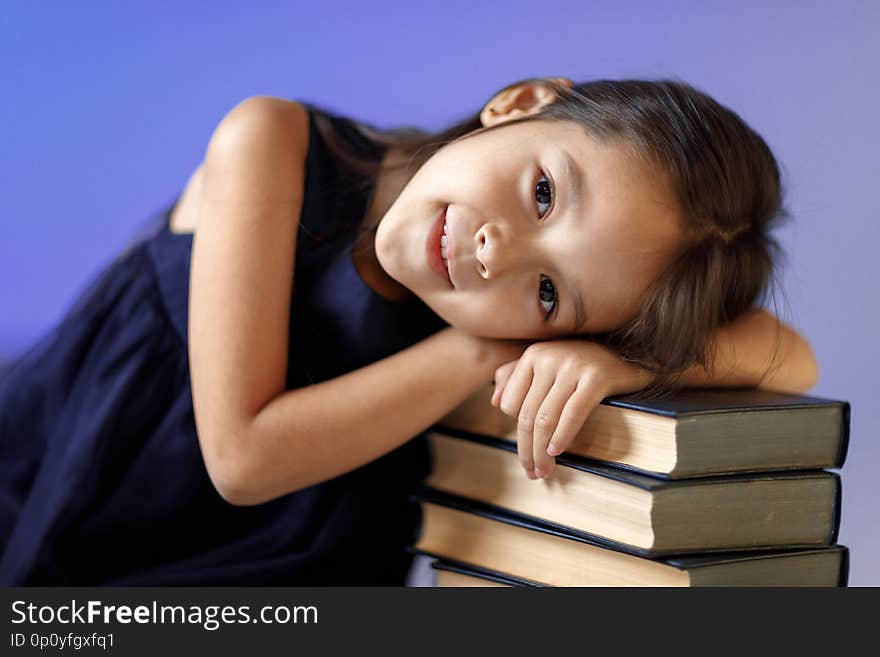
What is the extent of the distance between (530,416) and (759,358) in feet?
1.05

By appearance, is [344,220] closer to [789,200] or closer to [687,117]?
[687,117]

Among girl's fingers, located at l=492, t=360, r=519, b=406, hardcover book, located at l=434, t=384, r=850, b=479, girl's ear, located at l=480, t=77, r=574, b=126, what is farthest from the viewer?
girl's ear, located at l=480, t=77, r=574, b=126

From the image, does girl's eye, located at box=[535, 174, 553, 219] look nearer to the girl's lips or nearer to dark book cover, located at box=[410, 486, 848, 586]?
the girl's lips

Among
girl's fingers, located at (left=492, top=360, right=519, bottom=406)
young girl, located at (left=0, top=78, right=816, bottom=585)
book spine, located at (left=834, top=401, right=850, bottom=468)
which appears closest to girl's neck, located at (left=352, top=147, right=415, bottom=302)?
young girl, located at (left=0, top=78, right=816, bottom=585)

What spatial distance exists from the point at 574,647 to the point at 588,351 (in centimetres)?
28

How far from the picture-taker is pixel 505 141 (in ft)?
3.19

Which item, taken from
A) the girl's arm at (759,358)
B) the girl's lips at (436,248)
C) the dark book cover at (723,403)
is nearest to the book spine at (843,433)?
the dark book cover at (723,403)

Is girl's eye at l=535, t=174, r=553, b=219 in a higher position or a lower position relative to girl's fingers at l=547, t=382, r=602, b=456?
higher

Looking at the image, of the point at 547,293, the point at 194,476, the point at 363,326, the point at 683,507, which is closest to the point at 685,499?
the point at 683,507

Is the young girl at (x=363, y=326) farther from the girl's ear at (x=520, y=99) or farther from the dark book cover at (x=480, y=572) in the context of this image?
the dark book cover at (x=480, y=572)

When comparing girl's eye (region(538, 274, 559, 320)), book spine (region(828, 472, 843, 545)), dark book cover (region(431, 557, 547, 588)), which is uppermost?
girl's eye (region(538, 274, 559, 320))

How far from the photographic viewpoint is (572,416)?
2.82 ft

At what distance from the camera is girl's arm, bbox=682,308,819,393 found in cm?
100

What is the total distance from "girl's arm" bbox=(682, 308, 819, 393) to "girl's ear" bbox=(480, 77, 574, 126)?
327 millimetres
